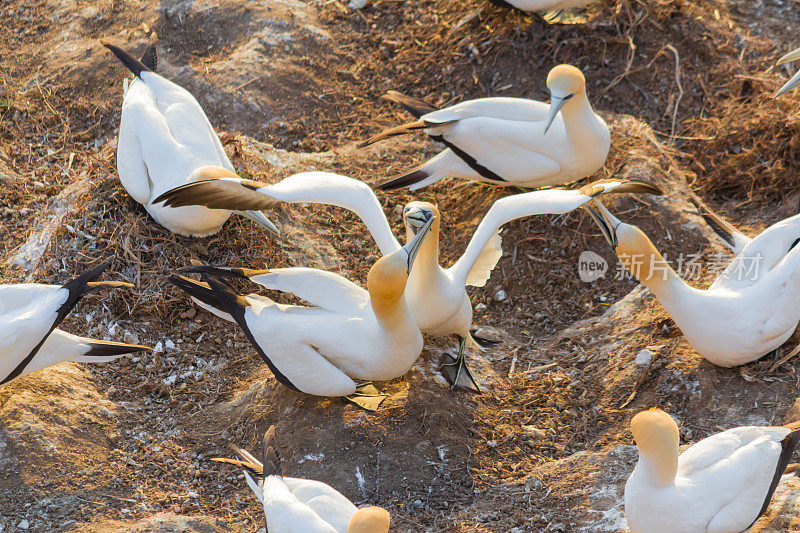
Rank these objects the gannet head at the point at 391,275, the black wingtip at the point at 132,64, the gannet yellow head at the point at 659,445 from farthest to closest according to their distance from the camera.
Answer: the black wingtip at the point at 132,64, the gannet head at the point at 391,275, the gannet yellow head at the point at 659,445

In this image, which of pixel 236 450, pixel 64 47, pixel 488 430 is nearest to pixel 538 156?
pixel 488 430

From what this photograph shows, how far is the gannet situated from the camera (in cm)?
540

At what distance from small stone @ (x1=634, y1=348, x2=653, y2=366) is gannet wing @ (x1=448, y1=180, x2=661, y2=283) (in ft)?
2.83

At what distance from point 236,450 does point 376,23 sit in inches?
185

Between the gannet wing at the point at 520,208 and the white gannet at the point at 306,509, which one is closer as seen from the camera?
the white gannet at the point at 306,509

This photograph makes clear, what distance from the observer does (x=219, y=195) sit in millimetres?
4551

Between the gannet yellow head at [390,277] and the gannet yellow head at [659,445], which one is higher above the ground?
the gannet yellow head at [390,277]

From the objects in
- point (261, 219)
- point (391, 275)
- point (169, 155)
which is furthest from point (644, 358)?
point (169, 155)

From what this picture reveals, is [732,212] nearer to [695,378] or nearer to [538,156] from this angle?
[538,156]

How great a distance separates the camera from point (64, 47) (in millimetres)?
7363

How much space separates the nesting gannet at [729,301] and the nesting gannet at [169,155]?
207 cm

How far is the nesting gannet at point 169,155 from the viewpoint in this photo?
5.13 m

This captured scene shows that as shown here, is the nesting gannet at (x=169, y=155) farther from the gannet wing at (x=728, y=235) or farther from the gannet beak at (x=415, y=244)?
the gannet wing at (x=728, y=235)

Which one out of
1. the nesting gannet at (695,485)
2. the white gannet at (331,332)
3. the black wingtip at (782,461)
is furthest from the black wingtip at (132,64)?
the black wingtip at (782,461)
